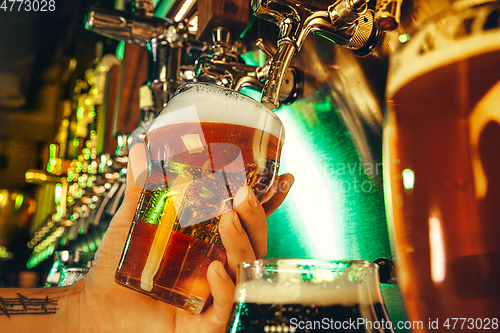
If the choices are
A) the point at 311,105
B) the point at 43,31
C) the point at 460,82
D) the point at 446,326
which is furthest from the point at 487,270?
the point at 43,31

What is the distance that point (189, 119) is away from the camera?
1.86 ft

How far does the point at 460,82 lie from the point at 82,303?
80 cm

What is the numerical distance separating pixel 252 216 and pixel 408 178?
0.83 feet

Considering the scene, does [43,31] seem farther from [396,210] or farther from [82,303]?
[396,210]

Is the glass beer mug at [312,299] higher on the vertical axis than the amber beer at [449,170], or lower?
lower

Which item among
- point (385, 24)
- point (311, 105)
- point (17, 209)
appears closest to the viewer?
point (385, 24)

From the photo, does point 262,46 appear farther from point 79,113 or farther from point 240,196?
point 79,113

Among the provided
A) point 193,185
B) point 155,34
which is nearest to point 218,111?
point 193,185

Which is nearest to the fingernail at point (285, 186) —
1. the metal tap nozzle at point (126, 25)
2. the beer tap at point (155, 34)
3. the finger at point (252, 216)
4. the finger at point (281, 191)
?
the finger at point (281, 191)

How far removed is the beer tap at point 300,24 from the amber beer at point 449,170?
0.10m

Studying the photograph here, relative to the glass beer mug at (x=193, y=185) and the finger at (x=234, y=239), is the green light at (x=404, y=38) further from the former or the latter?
the finger at (x=234, y=239)

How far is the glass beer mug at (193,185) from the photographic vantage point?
542 mm

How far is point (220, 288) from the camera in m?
0.57

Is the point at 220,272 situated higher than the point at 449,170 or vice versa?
the point at 449,170
